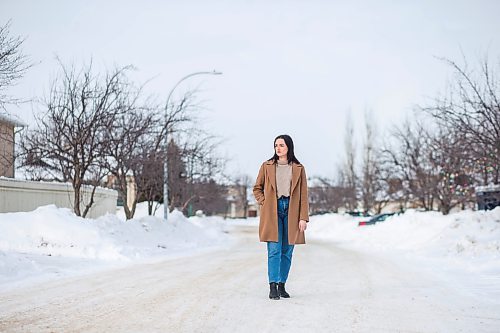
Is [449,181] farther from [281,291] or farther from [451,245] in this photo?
[281,291]

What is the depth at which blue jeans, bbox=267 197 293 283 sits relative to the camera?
7.66 metres

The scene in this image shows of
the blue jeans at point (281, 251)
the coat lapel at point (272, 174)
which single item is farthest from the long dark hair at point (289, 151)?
the blue jeans at point (281, 251)

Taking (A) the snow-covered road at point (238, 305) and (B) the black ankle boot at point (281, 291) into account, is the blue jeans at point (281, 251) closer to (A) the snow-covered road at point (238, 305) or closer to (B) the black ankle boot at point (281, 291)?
(B) the black ankle boot at point (281, 291)

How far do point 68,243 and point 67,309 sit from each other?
7.45 metres

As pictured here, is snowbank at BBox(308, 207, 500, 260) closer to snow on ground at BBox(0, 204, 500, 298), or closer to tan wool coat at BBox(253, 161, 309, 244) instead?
snow on ground at BBox(0, 204, 500, 298)

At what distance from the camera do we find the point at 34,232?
45.1 ft

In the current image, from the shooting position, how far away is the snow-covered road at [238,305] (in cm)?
578

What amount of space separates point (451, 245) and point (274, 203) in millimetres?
10204

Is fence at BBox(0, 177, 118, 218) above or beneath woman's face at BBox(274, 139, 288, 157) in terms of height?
beneath

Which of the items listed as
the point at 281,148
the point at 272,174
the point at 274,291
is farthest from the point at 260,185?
the point at 274,291

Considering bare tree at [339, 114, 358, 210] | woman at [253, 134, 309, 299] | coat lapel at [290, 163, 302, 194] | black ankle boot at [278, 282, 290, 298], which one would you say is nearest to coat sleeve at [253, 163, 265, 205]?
woman at [253, 134, 309, 299]

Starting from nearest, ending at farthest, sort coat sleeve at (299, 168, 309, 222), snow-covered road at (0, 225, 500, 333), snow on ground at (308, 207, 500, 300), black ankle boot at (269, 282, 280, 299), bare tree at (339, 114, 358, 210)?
snow-covered road at (0, 225, 500, 333)
black ankle boot at (269, 282, 280, 299)
coat sleeve at (299, 168, 309, 222)
snow on ground at (308, 207, 500, 300)
bare tree at (339, 114, 358, 210)

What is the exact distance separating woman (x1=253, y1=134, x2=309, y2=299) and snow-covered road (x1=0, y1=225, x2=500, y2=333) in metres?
0.48

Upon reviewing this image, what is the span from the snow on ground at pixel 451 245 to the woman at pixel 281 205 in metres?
2.67
